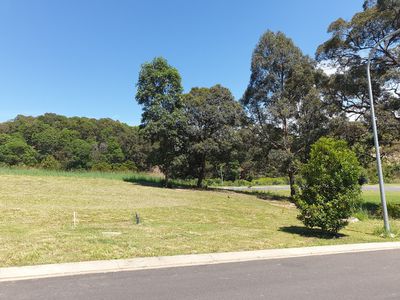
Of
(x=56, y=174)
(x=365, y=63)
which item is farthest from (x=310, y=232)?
(x=56, y=174)

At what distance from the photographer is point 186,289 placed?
5754mm

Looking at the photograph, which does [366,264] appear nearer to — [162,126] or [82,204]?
[82,204]

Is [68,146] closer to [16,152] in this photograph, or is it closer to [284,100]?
[16,152]

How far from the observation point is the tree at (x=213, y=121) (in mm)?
30328

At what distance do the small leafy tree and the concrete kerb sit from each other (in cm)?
176

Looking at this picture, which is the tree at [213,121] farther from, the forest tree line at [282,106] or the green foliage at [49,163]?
the green foliage at [49,163]

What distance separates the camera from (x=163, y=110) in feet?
98.6

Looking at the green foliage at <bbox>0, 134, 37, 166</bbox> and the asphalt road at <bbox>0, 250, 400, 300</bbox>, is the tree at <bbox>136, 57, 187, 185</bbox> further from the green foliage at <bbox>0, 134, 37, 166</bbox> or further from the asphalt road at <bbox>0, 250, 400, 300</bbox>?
the green foliage at <bbox>0, 134, 37, 166</bbox>

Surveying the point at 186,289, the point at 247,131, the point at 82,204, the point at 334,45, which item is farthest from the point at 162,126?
the point at 186,289

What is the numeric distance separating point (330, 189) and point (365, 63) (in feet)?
54.4

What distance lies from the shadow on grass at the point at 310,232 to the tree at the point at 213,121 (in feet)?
53.8

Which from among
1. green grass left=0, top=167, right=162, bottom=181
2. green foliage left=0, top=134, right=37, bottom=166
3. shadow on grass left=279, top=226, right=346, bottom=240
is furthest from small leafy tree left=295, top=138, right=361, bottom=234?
green foliage left=0, top=134, right=37, bottom=166

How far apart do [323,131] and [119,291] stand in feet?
83.0

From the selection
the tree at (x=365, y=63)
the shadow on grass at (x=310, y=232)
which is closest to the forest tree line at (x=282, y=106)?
the tree at (x=365, y=63)
